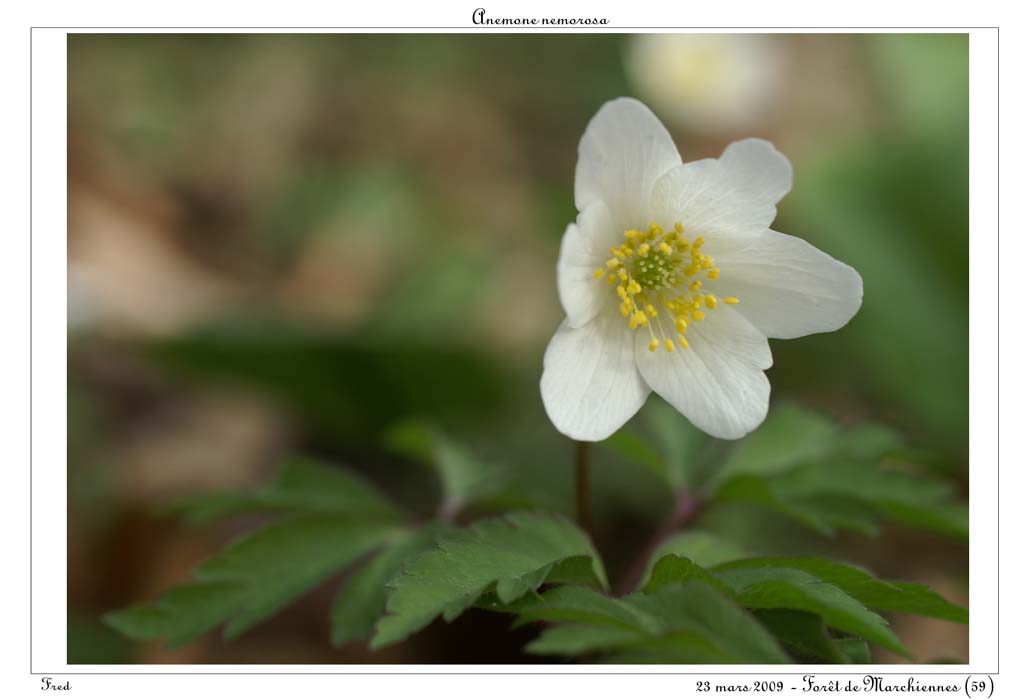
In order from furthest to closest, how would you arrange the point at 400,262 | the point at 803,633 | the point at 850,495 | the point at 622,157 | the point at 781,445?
the point at 400,262, the point at 781,445, the point at 850,495, the point at 622,157, the point at 803,633

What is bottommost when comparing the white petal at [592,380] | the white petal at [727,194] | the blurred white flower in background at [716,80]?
the white petal at [592,380]

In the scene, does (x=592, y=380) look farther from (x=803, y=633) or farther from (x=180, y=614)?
(x=180, y=614)

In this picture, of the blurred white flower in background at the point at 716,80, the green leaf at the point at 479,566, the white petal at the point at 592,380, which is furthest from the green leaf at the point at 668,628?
the blurred white flower in background at the point at 716,80

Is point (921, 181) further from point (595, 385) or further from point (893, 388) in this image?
point (595, 385)

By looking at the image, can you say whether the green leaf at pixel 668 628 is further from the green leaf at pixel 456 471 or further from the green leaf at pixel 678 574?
the green leaf at pixel 456 471

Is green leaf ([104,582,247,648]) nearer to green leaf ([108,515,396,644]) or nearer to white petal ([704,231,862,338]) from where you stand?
green leaf ([108,515,396,644])

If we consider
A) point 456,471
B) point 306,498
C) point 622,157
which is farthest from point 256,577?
point 622,157

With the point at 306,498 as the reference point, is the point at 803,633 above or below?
below
